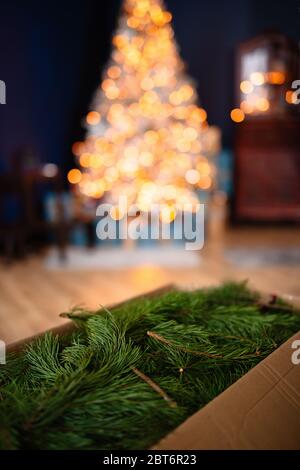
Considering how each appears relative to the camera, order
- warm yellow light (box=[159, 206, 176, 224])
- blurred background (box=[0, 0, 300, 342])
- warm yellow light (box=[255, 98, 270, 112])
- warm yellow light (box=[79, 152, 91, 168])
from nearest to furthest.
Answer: blurred background (box=[0, 0, 300, 342]), warm yellow light (box=[159, 206, 176, 224]), warm yellow light (box=[79, 152, 91, 168]), warm yellow light (box=[255, 98, 270, 112])

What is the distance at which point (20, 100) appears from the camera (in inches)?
149

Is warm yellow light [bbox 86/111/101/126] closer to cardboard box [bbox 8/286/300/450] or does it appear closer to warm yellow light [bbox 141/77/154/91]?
warm yellow light [bbox 141/77/154/91]

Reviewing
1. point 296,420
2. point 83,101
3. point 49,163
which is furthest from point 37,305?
point 83,101

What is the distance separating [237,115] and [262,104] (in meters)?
0.30

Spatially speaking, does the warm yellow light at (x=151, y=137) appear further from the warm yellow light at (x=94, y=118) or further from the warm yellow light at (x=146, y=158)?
the warm yellow light at (x=94, y=118)

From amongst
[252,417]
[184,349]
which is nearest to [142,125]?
[184,349]

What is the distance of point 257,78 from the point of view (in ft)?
14.6

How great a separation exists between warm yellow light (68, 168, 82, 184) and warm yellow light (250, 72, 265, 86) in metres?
2.22

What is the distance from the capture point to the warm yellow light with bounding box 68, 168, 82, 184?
3993mm

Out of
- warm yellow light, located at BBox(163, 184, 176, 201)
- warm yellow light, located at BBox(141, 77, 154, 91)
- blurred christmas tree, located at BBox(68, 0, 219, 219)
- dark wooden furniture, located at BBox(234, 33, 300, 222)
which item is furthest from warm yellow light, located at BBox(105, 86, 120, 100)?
dark wooden furniture, located at BBox(234, 33, 300, 222)

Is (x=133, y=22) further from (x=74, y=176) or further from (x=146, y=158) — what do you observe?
(x=74, y=176)

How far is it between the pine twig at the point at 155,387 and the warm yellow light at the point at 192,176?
11.3 feet

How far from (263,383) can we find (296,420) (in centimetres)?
5

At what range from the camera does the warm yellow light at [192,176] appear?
3.85 m
